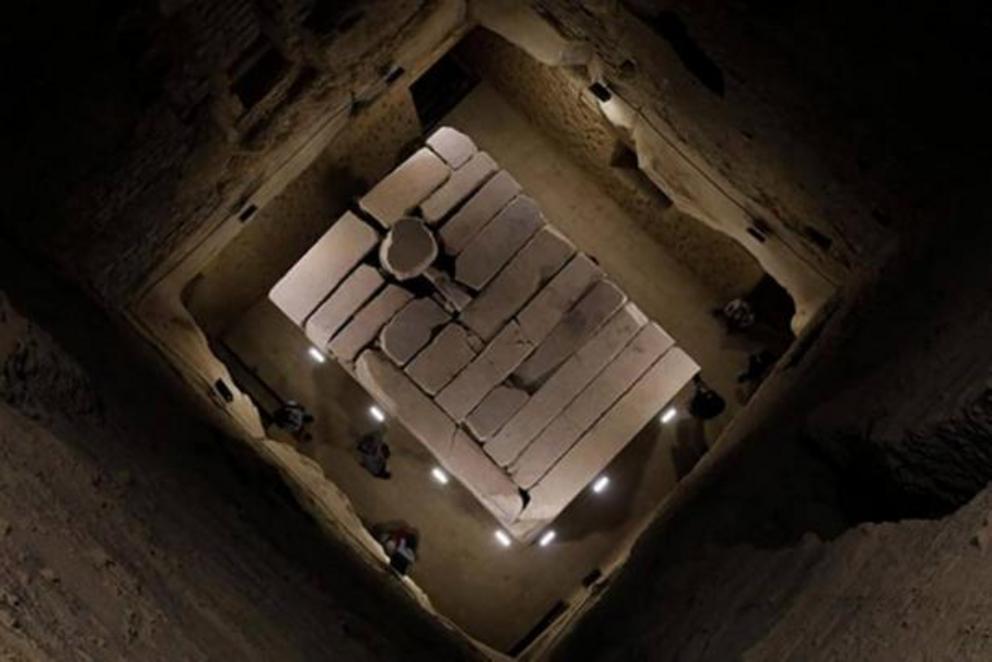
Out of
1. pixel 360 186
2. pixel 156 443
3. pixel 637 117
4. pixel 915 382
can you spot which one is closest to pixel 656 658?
pixel 915 382

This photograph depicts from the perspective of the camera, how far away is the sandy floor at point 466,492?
580cm

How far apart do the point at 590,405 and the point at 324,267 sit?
54.8 inches

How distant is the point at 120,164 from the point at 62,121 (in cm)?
35

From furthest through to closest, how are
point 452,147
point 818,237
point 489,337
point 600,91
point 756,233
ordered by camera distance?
point 452,147 < point 489,337 < point 600,91 < point 756,233 < point 818,237

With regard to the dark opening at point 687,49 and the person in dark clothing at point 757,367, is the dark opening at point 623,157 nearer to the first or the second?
the person in dark clothing at point 757,367

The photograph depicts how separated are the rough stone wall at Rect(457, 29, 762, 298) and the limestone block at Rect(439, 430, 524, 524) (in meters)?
1.63

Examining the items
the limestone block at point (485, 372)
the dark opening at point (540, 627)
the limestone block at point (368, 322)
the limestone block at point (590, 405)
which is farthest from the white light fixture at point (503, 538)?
the limestone block at point (368, 322)

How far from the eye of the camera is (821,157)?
406 cm

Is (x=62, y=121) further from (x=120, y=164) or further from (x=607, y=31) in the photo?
(x=607, y=31)

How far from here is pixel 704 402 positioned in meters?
5.88

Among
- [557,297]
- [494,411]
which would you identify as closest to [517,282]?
[557,297]

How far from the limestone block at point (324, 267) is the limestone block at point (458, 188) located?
284 millimetres

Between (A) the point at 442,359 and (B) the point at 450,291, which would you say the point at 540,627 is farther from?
(B) the point at 450,291

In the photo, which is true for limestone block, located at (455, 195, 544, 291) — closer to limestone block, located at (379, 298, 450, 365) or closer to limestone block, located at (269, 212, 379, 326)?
limestone block, located at (379, 298, 450, 365)
